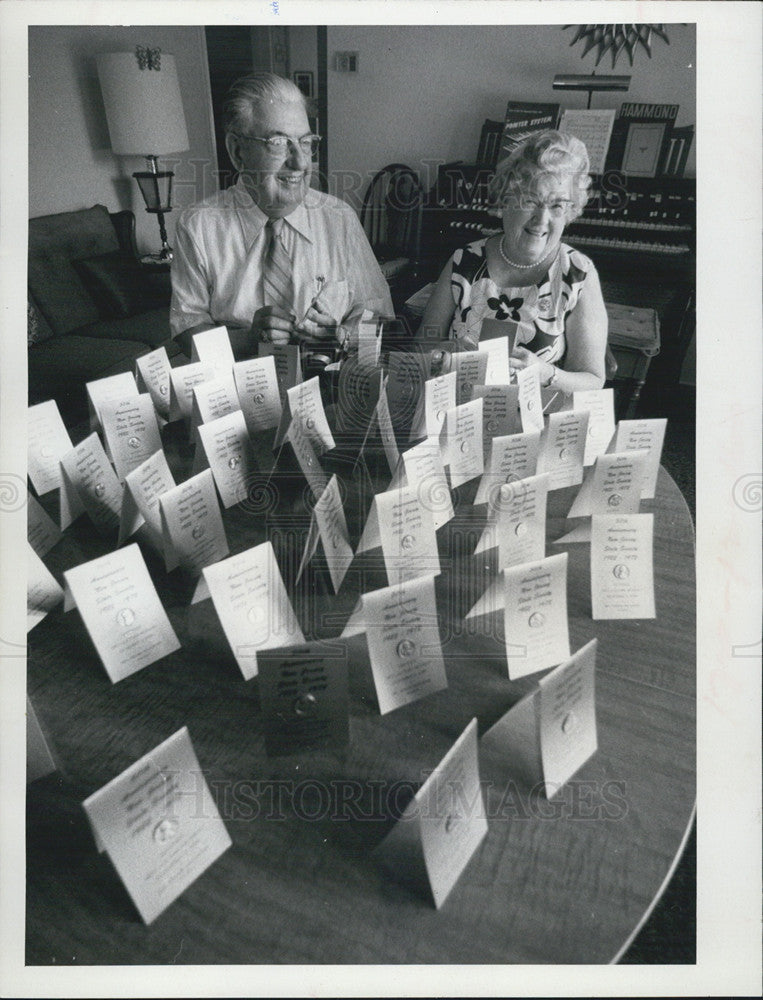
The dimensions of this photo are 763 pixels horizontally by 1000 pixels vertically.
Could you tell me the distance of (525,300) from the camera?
1700 mm

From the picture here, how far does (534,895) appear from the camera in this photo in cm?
56

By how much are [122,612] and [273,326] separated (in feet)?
2.92

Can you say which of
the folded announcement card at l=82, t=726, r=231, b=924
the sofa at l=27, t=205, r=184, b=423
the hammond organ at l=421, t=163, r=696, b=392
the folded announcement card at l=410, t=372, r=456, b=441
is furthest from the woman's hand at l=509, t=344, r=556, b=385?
the hammond organ at l=421, t=163, r=696, b=392

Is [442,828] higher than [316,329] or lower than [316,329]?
lower

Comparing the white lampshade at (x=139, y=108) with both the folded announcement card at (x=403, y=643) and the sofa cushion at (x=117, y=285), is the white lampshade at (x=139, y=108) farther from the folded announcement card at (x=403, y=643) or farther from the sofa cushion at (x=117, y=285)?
the folded announcement card at (x=403, y=643)

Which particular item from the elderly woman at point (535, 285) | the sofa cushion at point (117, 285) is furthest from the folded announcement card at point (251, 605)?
the sofa cushion at point (117, 285)

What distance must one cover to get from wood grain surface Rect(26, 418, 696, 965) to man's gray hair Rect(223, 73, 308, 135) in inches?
44.8

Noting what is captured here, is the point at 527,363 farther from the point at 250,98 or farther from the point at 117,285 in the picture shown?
the point at 117,285

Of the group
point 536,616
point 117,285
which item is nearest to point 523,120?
point 117,285

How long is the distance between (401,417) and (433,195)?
2.24 m

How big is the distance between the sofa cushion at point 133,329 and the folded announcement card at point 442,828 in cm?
213

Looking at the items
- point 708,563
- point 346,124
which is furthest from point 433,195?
point 708,563

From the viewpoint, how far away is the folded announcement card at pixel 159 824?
20.8 inches

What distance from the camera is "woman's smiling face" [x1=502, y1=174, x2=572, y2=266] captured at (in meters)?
1.50
